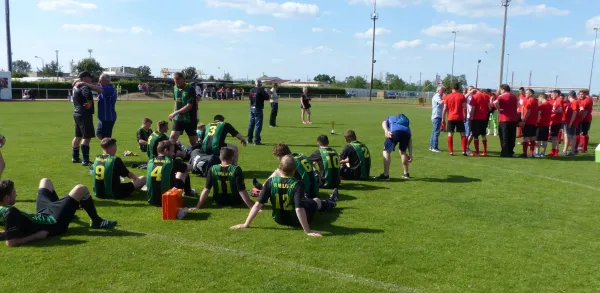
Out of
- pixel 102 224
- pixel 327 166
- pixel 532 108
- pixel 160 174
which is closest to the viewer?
pixel 102 224

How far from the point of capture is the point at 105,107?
10.1m

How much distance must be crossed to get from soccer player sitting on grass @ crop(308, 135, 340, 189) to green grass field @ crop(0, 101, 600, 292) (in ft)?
0.89

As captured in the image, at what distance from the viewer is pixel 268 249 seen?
5.20m

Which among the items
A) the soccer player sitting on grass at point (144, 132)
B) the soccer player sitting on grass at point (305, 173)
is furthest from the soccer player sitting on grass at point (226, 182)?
the soccer player sitting on grass at point (144, 132)

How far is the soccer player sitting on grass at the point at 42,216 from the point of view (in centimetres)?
507

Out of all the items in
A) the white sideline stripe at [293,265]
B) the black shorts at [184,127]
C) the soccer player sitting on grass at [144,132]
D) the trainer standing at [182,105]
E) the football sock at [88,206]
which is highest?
the trainer standing at [182,105]

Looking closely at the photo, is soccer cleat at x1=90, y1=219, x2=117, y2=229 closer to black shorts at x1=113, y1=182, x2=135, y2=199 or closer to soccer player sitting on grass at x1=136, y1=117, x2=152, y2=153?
black shorts at x1=113, y1=182, x2=135, y2=199

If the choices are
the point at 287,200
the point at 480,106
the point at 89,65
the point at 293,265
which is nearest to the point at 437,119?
the point at 480,106

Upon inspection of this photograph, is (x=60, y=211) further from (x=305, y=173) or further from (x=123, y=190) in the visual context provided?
(x=305, y=173)

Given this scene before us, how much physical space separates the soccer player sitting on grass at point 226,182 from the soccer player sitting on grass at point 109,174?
4.59 ft

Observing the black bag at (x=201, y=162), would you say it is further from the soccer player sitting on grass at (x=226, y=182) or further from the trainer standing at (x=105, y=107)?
the trainer standing at (x=105, y=107)

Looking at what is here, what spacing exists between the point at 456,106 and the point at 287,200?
8658 mm

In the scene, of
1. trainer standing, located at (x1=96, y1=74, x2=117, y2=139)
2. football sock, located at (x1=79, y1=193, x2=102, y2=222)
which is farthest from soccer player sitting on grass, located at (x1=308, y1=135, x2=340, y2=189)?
trainer standing, located at (x1=96, y1=74, x2=117, y2=139)

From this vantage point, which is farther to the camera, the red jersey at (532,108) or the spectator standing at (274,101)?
the spectator standing at (274,101)
